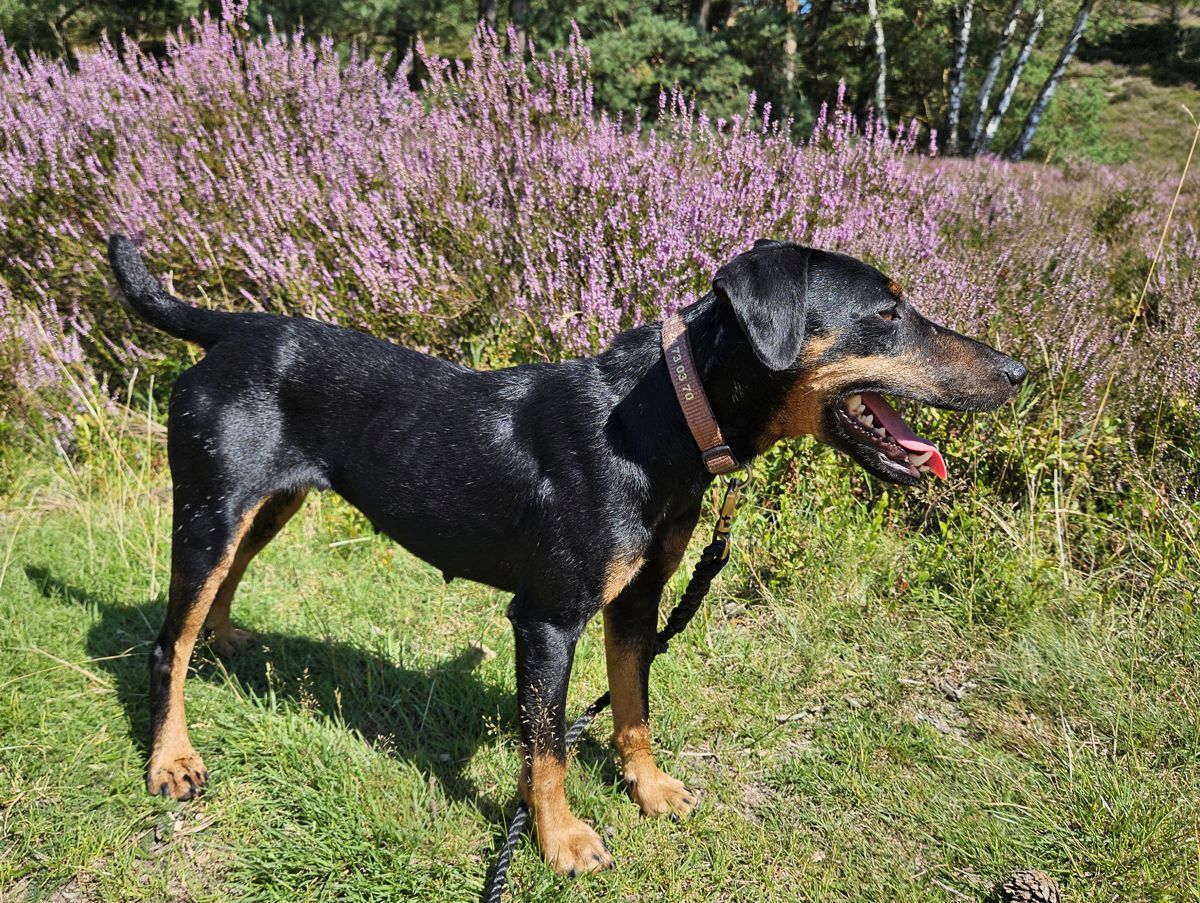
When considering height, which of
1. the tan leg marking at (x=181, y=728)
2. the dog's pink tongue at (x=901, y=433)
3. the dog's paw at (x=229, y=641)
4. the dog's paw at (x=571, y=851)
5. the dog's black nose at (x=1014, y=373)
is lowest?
the dog's paw at (x=229, y=641)

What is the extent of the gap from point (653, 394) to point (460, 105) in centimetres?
457

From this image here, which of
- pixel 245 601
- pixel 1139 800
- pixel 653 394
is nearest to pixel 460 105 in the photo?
pixel 245 601

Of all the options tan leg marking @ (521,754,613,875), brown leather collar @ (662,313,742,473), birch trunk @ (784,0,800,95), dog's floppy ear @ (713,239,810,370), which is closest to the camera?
dog's floppy ear @ (713,239,810,370)

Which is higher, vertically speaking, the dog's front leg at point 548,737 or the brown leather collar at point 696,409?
the brown leather collar at point 696,409

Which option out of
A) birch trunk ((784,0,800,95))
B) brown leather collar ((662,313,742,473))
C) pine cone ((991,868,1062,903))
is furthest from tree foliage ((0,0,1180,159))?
pine cone ((991,868,1062,903))

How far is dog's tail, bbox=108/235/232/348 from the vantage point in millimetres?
3119

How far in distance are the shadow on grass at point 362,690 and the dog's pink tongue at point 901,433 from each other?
1632 millimetres

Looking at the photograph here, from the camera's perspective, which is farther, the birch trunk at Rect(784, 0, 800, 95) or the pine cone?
the birch trunk at Rect(784, 0, 800, 95)

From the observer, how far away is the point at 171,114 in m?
6.27

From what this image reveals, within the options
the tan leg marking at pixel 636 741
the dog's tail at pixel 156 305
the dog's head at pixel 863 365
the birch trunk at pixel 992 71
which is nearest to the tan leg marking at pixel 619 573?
the tan leg marking at pixel 636 741

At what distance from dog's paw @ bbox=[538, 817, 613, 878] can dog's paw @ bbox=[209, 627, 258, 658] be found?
1.73 m

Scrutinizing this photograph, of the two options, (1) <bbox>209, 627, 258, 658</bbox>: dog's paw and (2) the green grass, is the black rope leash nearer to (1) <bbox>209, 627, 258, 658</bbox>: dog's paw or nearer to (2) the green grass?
(2) the green grass

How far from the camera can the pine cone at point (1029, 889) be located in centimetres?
245

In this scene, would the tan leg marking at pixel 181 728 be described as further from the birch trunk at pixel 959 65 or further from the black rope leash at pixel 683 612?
the birch trunk at pixel 959 65
